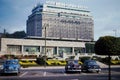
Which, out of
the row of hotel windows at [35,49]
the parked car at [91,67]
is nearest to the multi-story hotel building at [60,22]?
the row of hotel windows at [35,49]

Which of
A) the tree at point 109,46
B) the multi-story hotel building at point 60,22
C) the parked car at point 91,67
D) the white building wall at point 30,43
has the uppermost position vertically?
the multi-story hotel building at point 60,22

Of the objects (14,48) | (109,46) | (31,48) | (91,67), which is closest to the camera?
(109,46)

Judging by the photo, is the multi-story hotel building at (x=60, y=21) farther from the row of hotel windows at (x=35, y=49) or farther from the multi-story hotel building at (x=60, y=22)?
the row of hotel windows at (x=35, y=49)

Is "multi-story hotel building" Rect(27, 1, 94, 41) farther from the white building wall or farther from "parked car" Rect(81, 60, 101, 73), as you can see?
"parked car" Rect(81, 60, 101, 73)

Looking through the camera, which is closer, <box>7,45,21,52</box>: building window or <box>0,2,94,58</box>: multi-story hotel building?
<box>7,45,21,52</box>: building window

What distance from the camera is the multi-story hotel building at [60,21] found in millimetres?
142250

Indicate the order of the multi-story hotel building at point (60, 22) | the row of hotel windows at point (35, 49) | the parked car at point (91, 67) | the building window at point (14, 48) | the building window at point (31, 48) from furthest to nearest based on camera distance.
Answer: the multi-story hotel building at point (60, 22)
the building window at point (31, 48)
the row of hotel windows at point (35, 49)
the building window at point (14, 48)
the parked car at point (91, 67)

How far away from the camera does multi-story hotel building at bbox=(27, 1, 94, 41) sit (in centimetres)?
14225

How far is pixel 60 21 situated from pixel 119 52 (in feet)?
438

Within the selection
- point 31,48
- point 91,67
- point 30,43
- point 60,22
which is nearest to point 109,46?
point 91,67

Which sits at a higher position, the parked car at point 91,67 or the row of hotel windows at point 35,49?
the row of hotel windows at point 35,49

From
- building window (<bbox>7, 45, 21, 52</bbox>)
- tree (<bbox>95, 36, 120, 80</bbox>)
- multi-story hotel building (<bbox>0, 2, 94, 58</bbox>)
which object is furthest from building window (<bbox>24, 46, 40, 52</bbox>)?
tree (<bbox>95, 36, 120, 80</bbox>)

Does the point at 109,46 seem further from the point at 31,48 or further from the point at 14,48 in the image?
the point at 31,48

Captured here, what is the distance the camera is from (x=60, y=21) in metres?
148
